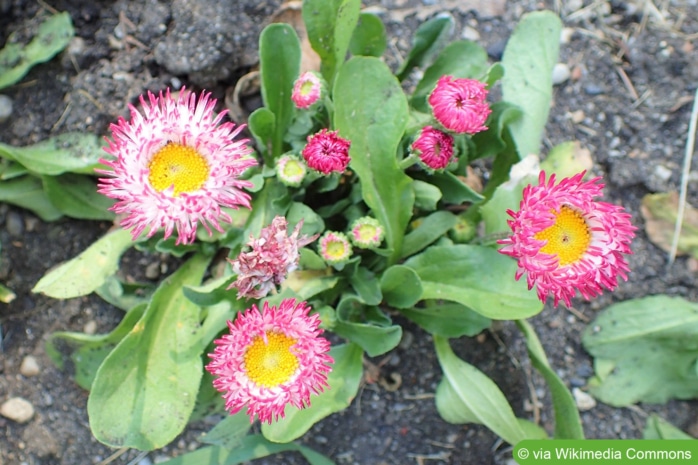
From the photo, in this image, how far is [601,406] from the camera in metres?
3.13

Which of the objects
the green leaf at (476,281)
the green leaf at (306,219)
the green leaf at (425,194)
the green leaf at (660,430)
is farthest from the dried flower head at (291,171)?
the green leaf at (660,430)

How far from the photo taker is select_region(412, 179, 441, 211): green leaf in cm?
255

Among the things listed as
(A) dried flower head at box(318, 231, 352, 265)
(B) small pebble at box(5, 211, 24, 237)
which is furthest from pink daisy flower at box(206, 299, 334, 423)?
(B) small pebble at box(5, 211, 24, 237)

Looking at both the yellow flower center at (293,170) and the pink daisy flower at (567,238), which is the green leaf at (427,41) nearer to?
the yellow flower center at (293,170)

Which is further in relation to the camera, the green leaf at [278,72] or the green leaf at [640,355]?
the green leaf at [640,355]

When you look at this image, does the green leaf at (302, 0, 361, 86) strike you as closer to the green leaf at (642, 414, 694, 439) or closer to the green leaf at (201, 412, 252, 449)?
the green leaf at (201, 412, 252, 449)

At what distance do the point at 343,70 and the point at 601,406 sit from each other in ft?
6.36

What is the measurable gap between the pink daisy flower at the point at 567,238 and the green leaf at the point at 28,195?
1.96 meters

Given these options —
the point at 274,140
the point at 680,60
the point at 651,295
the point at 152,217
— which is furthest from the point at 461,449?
the point at 680,60

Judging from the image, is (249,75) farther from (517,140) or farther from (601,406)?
(601,406)

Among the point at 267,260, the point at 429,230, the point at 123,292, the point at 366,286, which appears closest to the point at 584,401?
the point at 429,230

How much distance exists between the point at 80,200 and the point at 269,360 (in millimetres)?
1335

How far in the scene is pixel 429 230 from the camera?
105 inches

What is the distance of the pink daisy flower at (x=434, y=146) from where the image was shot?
2.33m
